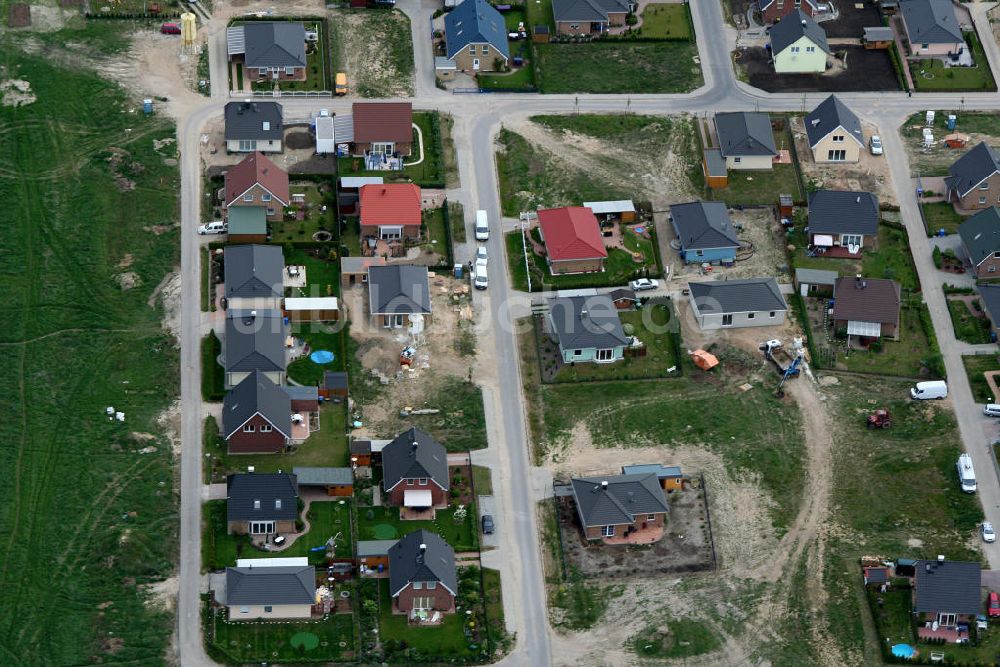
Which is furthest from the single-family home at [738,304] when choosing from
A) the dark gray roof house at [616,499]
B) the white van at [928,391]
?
the dark gray roof house at [616,499]

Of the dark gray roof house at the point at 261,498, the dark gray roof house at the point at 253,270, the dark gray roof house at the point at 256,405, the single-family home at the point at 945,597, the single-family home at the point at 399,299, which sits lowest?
the single-family home at the point at 945,597

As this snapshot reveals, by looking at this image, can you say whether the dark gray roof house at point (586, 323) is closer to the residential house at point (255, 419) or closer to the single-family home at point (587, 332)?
the single-family home at point (587, 332)

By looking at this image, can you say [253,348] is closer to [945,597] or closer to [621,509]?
[621,509]

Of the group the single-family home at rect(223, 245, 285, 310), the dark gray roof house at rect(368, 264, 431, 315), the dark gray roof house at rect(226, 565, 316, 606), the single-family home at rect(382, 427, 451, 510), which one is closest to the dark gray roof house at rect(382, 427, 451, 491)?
the single-family home at rect(382, 427, 451, 510)

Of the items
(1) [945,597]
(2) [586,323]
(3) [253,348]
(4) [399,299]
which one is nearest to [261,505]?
(3) [253,348]

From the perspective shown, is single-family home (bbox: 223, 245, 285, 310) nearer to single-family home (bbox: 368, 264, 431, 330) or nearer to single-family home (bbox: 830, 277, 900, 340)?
single-family home (bbox: 368, 264, 431, 330)

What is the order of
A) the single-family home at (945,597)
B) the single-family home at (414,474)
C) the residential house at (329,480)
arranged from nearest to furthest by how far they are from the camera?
the single-family home at (945,597)
the single-family home at (414,474)
the residential house at (329,480)
